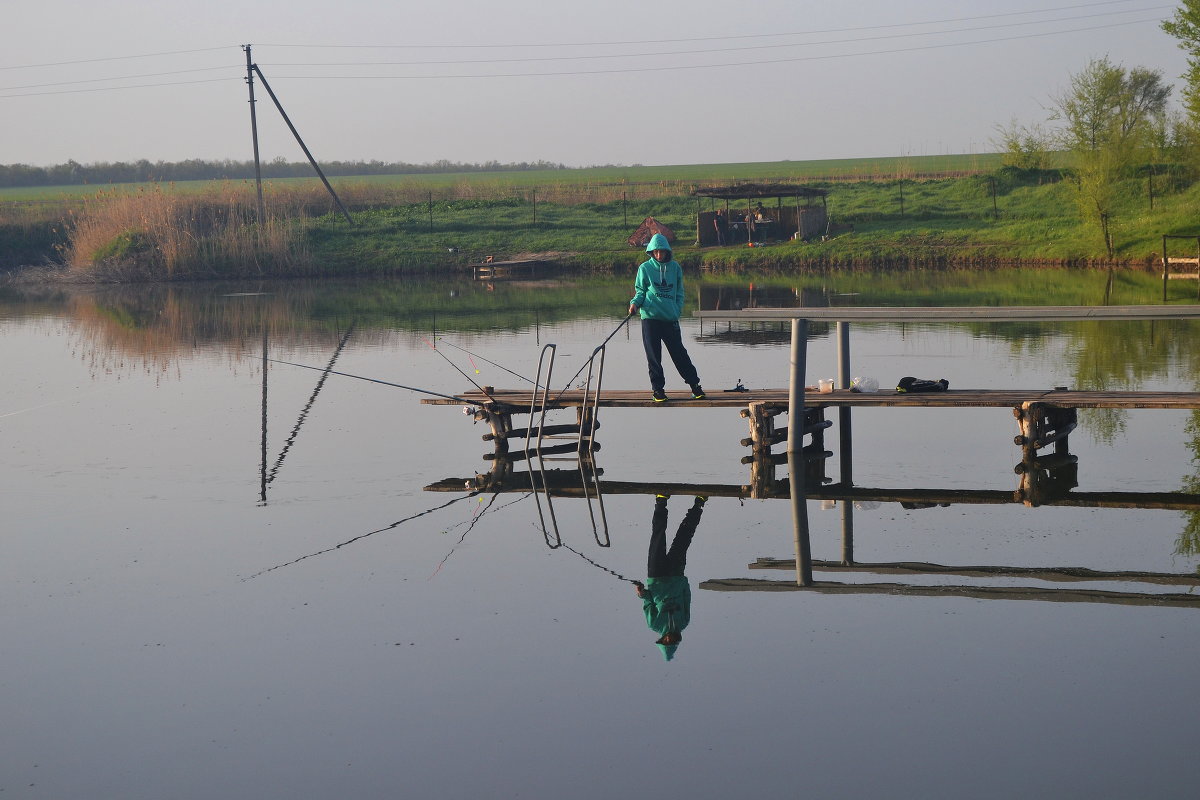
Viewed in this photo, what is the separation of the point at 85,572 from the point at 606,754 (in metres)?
5.15

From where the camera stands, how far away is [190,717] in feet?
23.2

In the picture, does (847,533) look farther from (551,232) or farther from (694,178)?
(694,178)

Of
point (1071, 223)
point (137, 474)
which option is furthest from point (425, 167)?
point (137, 474)

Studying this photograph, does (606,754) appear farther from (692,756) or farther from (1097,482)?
(1097,482)

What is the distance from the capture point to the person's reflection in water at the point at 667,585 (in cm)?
812

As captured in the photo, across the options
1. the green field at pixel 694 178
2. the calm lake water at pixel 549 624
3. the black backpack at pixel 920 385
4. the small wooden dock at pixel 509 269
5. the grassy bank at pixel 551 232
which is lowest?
the calm lake water at pixel 549 624

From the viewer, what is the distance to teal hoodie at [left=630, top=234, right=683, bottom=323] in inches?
523

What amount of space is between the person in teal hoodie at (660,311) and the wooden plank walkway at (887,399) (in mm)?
296

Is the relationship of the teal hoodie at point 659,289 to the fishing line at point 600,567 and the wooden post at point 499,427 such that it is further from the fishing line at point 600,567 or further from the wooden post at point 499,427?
the fishing line at point 600,567

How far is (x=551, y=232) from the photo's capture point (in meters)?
49.8

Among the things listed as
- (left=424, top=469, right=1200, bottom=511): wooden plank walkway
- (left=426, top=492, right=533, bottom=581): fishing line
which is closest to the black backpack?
(left=424, top=469, right=1200, bottom=511): wooden plank walkway

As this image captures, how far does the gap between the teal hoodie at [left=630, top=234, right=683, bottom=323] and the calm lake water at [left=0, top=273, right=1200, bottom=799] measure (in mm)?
1440

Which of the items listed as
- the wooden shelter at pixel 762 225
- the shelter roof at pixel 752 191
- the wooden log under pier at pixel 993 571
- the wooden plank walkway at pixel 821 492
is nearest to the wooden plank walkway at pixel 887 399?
the wooden plank walkway at pixel 821 492

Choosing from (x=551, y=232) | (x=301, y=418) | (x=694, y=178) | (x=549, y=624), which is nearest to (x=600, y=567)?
(x=549, y=624)
